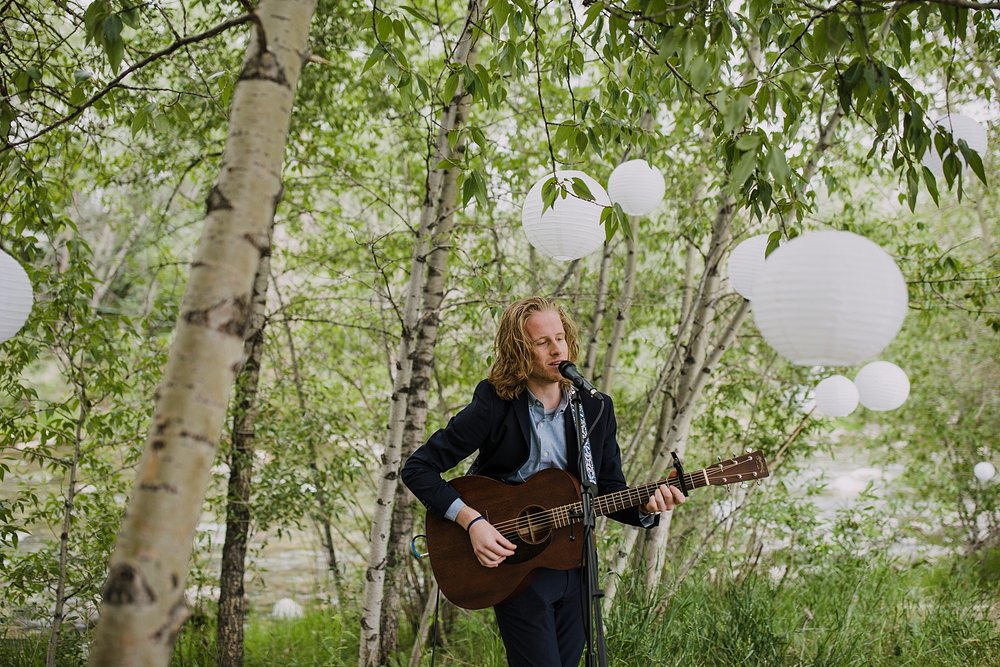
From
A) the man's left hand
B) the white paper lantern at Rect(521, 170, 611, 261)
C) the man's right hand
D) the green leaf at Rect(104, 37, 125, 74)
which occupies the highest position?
the white paper lantern at Rect(521, 170, 611, 261)

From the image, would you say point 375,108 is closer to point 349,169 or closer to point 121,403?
point 349,169

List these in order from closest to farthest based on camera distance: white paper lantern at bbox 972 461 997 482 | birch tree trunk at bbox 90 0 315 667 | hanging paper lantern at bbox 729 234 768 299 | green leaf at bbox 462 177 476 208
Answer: birch tree trunk at bbox 90 0 315 667
green leaf at bbox 462 177 476 208
hanging paper lantern at bbox 729 234 768 299
white paper lantern at bbox 972 461 997 482

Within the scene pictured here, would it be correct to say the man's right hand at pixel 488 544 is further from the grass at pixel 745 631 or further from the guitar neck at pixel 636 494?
the grass at pixel 745 631

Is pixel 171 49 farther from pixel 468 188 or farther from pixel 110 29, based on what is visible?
pixel 468 188

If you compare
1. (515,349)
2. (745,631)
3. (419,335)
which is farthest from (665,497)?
(745,631)

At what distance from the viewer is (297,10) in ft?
4.00

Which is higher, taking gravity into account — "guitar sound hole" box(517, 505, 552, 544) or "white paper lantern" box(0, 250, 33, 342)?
"white paper lantern" box(0, 250, 33, 342)

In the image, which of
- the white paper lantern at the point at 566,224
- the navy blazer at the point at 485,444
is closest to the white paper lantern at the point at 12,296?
the navy blazer at the point at 485,444

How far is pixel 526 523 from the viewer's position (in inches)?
96.1

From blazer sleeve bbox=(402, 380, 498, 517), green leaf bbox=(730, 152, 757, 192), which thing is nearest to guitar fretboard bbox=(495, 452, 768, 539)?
blazer sleeve bbox=(402, 380, 498, 517)

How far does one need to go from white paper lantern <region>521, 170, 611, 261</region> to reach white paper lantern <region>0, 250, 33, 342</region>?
158 cm

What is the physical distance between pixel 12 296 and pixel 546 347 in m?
1.59

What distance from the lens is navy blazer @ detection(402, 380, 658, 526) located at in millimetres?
2432

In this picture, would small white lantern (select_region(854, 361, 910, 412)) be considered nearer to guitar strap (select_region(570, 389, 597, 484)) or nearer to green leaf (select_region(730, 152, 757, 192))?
guitar strap (select_region(570, 389, 597, 484))
